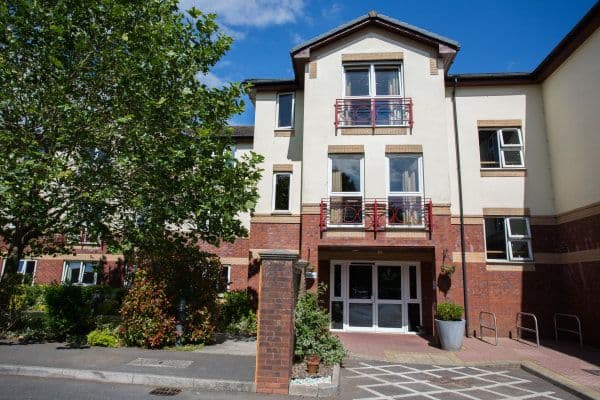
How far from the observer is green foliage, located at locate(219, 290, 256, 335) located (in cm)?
1231

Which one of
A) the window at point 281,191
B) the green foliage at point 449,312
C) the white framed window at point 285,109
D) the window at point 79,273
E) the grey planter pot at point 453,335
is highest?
the white framed window at point 285,109

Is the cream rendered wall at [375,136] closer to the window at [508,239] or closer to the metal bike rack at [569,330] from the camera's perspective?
the window at [508,239]

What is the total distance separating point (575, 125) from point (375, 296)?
Result: 319 inches

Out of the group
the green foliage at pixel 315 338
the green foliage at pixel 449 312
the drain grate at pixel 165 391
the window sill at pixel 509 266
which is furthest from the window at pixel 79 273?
the window sill at pixel 509 266

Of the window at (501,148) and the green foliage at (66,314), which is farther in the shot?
the window at (501,148)

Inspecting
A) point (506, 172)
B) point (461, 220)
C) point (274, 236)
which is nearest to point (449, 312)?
point (461, 220)

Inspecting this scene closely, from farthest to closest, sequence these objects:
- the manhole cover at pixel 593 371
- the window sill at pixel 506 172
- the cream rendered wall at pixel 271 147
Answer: the cream rendered wall at pixel 271 147, the window sill at pixel 506 172, the manhole cover at pixel 593 371

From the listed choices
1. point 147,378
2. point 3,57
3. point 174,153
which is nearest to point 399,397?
point 147,378

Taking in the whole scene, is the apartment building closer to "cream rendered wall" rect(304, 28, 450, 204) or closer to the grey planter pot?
"cream rendered wall" rect(304, 28, 450, 204)

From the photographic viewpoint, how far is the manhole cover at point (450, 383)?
24.6 ft

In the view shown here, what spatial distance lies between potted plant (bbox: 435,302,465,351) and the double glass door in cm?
241

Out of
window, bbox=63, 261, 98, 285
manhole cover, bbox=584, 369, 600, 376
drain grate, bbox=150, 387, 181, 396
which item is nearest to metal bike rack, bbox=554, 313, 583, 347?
manhole cover, bbox=584, 369, 600, 376

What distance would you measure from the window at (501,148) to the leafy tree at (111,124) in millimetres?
8460

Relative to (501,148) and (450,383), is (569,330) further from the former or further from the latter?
(450,383)
